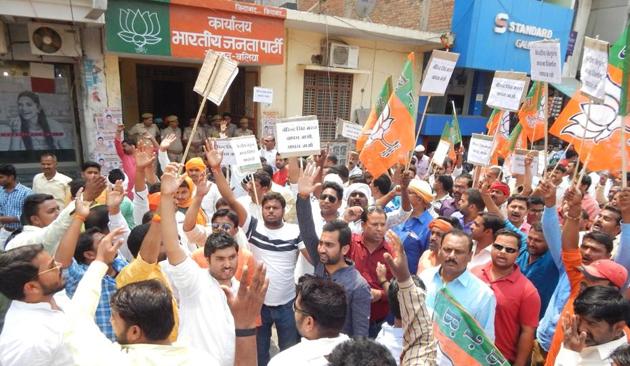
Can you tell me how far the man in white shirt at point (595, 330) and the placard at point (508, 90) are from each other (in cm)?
346

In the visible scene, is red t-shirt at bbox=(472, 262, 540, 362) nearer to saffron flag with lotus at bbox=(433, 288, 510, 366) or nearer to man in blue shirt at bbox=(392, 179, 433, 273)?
saffron flag with lotus at bbox=(433, 288, 510, 366)

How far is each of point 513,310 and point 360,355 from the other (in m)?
1.57

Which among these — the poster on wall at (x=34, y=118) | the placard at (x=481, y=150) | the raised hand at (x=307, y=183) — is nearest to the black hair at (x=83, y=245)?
the raised hand at (x=307, y=183)

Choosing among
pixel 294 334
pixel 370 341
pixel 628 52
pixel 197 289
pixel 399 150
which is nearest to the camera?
pixel 370 341

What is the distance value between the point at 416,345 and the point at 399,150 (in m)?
3.32

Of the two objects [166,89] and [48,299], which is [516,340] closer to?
[48,299]

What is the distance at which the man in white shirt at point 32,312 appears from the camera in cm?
178

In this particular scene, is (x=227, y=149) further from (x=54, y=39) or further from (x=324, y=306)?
(x=54, y=39)

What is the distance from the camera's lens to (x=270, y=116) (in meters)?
10.5

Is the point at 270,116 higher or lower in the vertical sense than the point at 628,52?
lower

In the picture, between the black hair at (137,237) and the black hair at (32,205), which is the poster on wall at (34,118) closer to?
the black hair at (32,205)

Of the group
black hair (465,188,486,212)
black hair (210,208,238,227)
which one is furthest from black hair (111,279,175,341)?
black hair (465,188,486,212)

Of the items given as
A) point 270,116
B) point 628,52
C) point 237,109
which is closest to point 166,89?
point 237,109

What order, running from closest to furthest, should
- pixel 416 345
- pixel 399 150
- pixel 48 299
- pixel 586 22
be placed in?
pixel 416 345 < pixel 48 299 < pixel 399 150 < pixel 586 22
